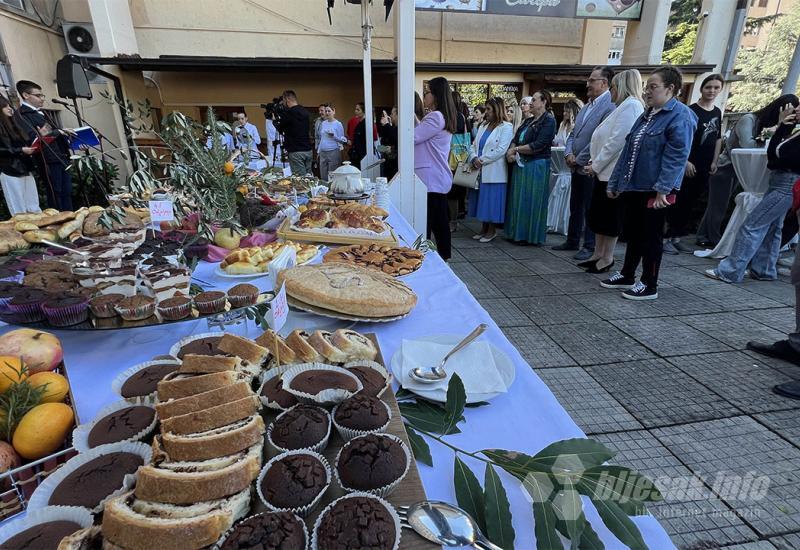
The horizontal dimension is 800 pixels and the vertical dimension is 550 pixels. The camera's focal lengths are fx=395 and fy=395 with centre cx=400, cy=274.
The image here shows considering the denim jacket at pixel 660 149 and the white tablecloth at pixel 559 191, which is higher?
the denim jacket at pixel 660 149

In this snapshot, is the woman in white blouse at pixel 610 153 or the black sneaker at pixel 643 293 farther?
the black sneaker at pixel 643 293

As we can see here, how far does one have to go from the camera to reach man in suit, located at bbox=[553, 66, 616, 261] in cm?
417

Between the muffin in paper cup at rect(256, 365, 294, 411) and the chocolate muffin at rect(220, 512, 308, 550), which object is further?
the muffin in paper cup at rect(256, 365, 294, 411)

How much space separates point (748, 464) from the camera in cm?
199

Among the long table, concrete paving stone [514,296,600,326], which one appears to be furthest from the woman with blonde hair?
the long table

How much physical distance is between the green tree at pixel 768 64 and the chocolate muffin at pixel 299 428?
32590 millimetres

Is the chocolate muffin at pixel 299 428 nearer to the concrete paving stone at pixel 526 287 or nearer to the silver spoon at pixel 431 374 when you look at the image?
the silver spoon at pixel 431 374

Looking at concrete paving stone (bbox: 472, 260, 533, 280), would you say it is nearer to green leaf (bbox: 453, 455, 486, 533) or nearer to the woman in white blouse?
the woman in white blouse

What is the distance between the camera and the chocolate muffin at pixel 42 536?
0.57 meters

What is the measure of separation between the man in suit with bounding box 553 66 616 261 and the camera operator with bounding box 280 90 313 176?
14.6 feet

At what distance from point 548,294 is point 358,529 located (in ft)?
12.7

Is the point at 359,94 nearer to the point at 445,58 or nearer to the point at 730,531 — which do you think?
the point at 445,58

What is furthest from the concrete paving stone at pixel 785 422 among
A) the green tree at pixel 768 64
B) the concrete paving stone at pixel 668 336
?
the green tree at pixel 768 64

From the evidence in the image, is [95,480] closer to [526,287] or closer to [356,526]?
[356,526]
